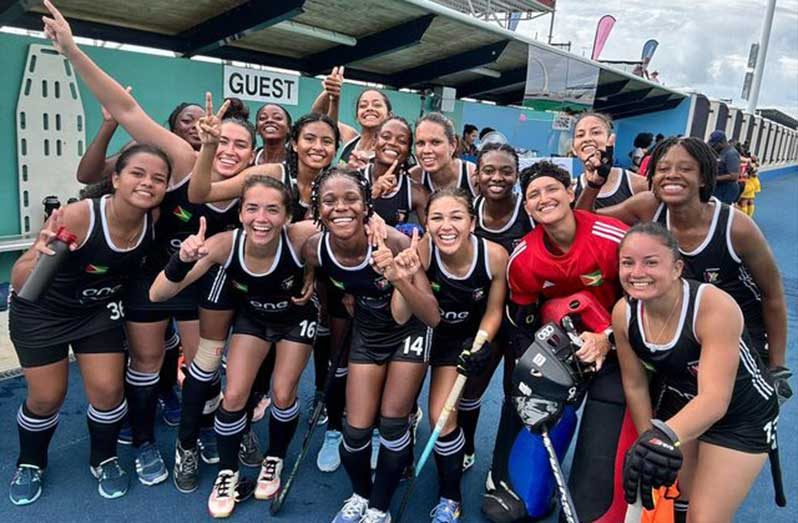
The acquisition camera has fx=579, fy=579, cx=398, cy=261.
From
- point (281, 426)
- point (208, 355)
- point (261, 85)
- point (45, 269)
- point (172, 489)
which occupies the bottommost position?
point (172, 489)

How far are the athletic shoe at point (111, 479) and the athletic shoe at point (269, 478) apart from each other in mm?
656

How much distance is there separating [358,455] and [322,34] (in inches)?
209

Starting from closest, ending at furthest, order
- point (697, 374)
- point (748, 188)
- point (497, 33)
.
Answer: point (697, 374) → point (497, 33) → point (748, 188)

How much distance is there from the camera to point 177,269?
8.17 feet

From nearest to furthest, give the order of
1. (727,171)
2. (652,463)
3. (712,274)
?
(652,463), (712,274), (727,171)

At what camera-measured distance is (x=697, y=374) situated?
82.7 inches

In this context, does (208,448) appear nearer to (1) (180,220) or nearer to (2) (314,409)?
(2) (314,409)

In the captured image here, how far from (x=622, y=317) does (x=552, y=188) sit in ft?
1.99

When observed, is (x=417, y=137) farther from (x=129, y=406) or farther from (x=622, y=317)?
(x=129, y=406)

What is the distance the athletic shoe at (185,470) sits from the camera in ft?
9.58

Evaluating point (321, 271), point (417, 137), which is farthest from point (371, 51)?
point (321, 271)

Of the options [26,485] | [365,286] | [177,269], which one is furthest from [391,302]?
[26,485]

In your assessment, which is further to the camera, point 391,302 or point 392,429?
point 391,302

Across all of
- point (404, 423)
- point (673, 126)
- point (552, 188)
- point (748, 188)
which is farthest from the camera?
point (673, 126)
